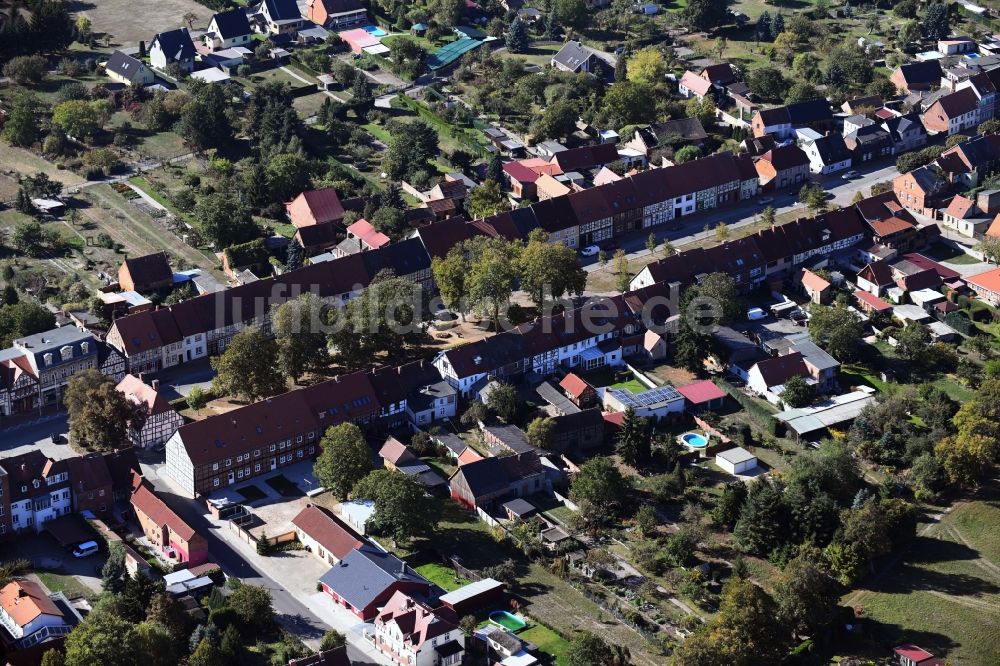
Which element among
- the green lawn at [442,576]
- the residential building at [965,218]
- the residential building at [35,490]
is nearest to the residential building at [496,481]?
the green lawn at [442,576]

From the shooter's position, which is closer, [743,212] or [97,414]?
[97,414]

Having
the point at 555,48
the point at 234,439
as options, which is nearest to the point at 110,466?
the point at 234,439

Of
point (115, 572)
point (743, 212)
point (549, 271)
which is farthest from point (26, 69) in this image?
point (115, 572)

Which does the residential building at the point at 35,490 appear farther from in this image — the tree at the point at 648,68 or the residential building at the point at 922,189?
the tree at the point at 648,68

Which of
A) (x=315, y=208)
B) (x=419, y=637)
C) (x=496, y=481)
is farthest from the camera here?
(x=315, y=208)

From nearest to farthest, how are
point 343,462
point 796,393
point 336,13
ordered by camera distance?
point 343,462 → point 796,393 → point 336,13

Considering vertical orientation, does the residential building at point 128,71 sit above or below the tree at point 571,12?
below

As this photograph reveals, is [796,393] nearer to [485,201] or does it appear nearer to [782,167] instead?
[485,201]
